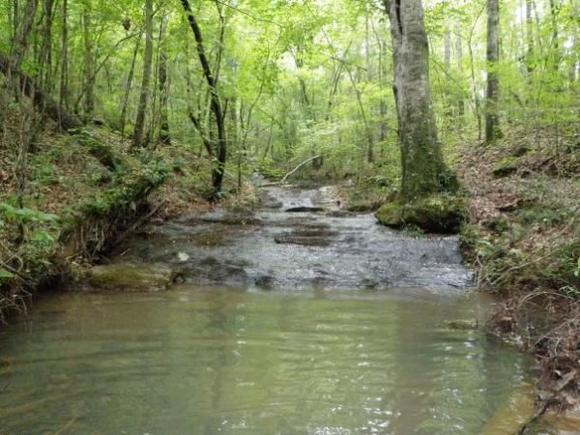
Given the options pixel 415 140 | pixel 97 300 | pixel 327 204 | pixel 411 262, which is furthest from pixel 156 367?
pixel 327 204

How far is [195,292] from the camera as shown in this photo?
267 inches

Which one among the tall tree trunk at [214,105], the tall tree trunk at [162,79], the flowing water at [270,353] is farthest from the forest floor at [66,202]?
the tall tree trunk at [214,105]

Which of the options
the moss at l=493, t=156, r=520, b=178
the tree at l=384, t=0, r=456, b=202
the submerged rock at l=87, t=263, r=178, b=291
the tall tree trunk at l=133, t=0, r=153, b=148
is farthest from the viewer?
the moss at l=493, t=156, r=520, b=178

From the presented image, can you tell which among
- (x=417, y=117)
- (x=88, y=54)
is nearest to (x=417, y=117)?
(x=417, y=117)

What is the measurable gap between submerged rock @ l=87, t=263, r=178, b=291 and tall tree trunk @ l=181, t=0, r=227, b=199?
552 centimetres

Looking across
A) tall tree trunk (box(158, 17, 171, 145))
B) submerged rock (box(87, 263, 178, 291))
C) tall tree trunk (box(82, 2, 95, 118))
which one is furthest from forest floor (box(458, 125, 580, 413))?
tall tree trunk (box(82, 2, 95, 118))

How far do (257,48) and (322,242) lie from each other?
762cm

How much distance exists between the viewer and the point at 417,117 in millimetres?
9609

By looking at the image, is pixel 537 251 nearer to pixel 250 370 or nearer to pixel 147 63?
pixel 250 370

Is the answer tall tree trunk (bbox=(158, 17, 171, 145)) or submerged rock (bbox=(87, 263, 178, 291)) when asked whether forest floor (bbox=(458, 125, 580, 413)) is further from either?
tall tree trunk (bbox=(158, 17, 171, 145))

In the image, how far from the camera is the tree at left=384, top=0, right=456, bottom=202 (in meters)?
9.43

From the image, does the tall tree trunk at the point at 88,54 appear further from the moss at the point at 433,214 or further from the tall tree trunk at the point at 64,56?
the moss at the point at 433,214

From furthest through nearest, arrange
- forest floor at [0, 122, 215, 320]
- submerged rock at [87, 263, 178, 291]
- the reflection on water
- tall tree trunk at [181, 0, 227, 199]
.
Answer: tall tree trunk at [181, 0, 227, 199] < submerged rock at [87, 263, 178, 291] < forest floor at [0, 122, 215, 320] < the reflection on water

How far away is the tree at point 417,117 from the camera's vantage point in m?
9.43
